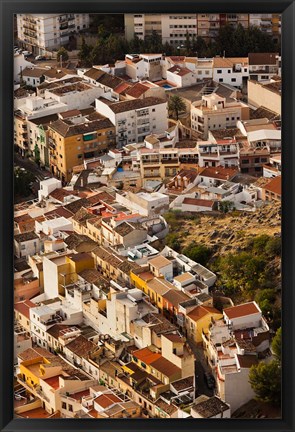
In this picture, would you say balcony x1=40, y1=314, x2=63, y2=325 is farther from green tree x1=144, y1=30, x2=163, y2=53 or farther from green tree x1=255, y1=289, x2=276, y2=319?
green tree x1=144, y1=30, x2=163, y2=53

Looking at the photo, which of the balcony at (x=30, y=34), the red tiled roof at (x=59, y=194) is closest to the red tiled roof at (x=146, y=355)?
the red tiled roof at (x=59, y=194)

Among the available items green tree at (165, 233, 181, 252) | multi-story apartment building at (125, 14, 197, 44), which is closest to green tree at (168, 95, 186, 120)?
multi-story apartment building at (125, 14, 197, 44)

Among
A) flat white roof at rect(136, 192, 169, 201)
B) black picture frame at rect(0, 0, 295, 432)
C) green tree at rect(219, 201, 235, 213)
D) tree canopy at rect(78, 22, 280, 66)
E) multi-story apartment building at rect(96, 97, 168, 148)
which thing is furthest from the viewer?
tree canopy at rect(78, 22, 280, 66)

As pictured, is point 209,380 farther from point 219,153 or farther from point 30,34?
point 30,34

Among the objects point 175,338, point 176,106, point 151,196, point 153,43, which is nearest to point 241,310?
point 175,338
